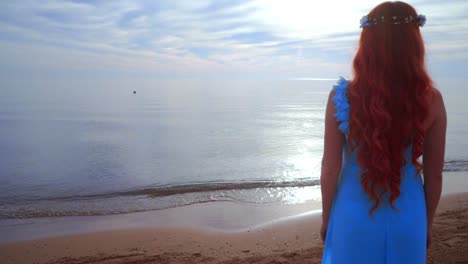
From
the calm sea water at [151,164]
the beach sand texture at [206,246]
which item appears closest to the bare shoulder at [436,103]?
the beach sand texture at [206,246]

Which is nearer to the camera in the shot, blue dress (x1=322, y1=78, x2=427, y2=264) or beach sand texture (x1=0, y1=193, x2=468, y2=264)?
blue dress (x1=322, y1=78, x2=427, y2=264)

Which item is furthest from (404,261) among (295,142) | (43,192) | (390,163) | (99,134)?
(99,134)

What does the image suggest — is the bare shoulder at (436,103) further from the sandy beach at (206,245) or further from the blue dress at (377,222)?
the sandy beach at (206,245)

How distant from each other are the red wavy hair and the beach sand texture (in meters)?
3.33

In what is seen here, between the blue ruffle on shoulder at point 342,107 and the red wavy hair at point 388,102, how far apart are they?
0.03 m

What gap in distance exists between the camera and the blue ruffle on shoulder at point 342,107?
1933 mm

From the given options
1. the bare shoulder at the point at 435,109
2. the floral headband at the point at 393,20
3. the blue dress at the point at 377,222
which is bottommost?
the blue dress at the point at 377,222

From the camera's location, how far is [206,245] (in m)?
5.91

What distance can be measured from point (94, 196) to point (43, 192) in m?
1.53

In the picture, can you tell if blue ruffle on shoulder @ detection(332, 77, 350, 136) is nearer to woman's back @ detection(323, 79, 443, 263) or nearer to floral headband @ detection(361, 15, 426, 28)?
woman's back @ detection(323, 79, 443, 263)

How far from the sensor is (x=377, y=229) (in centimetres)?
198

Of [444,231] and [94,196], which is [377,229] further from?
[94,196]

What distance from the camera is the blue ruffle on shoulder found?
1.93m

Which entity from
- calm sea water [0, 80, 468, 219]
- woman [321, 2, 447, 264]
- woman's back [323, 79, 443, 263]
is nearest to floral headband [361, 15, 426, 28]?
woman [321, 2, 447, 264]
